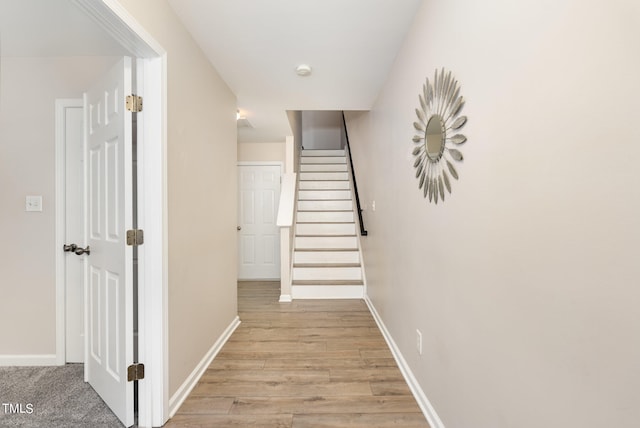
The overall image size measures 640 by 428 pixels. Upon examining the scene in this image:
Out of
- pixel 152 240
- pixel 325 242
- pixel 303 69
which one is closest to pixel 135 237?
pixel 152 240

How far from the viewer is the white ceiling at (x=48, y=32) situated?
5.48ft

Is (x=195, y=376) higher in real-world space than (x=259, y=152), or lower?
lower

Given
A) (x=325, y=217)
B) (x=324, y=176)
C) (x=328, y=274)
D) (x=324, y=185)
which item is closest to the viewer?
(x=328, y=274)

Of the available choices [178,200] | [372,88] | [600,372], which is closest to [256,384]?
[178,200]

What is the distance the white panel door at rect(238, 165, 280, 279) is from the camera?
16.0 feet

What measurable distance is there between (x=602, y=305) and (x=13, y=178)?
3275 mm

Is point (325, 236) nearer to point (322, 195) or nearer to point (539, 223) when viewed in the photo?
point (322, 195)

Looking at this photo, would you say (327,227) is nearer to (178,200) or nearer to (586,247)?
(178,200)

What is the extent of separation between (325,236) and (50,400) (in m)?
3.21

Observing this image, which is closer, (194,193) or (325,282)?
(194,193)

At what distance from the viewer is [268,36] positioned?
1979 millimetres

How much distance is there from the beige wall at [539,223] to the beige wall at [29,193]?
265 cm

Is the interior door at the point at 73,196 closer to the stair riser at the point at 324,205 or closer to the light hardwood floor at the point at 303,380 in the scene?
the light hardwood floor at the point at 303,380

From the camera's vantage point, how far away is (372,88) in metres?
2.83
